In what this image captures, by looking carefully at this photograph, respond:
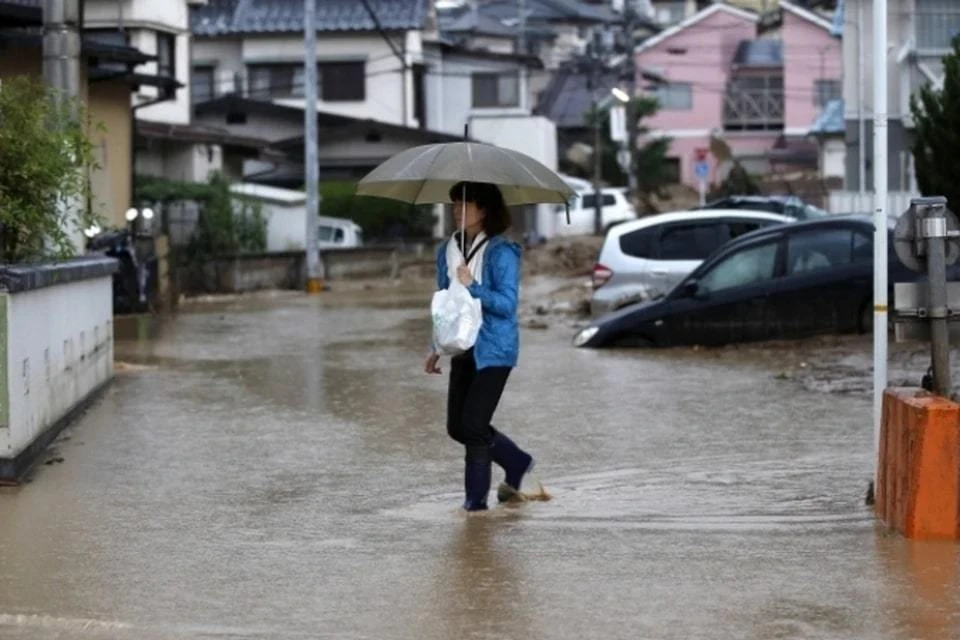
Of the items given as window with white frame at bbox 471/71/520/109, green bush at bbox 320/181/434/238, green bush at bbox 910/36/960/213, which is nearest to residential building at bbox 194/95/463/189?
green bush at bbox 320/181/434/238

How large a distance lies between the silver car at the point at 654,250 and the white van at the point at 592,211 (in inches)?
1278

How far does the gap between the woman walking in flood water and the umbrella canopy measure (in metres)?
0.15

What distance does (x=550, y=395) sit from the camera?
52.0 feet

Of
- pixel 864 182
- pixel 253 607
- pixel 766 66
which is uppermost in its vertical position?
pixel 766 66

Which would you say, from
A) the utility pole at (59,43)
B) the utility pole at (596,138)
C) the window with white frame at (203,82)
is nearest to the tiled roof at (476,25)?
the utility pole at (596,138)

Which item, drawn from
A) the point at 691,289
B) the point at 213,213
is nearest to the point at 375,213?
the point at 213,213

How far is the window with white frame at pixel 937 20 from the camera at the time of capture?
36.2 metres

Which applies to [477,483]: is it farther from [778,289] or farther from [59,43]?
[778,289]

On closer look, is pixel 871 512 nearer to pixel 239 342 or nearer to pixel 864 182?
pixel 239 342

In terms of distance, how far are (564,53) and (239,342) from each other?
54.7 meters

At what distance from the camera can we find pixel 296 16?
5469 centimetres

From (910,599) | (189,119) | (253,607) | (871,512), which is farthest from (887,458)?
(189,119)

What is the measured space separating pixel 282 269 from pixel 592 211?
22192 mm

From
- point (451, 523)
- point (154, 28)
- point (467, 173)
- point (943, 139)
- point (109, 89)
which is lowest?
point (451, 523)
